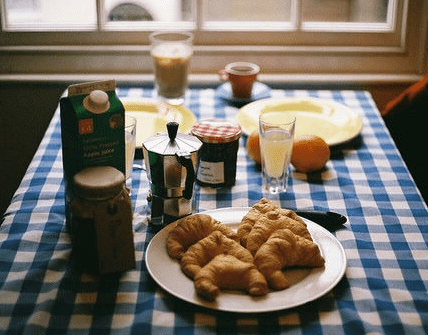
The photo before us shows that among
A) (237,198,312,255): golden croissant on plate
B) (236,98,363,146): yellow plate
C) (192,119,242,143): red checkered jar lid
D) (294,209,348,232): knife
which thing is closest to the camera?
(237,198,312,255): golden croissant on plate

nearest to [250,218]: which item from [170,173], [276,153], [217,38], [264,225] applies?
[264,225]

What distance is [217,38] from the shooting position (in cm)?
228

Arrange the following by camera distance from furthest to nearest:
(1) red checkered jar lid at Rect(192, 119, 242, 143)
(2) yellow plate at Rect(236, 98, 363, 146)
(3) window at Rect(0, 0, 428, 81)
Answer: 1. (3) window at Rect(0, 0, 428, 81)
2. (2) yellow plate at Rect(236, 98, 363, 146)
3. (1) red checkered jar lid at Rect(192, 119, 242, 143)

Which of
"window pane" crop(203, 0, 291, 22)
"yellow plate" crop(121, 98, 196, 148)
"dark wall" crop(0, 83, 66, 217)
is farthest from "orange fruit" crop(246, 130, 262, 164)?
"dark wall" crop(0, 83, 66, 217)

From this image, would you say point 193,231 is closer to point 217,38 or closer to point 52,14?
point 217,38

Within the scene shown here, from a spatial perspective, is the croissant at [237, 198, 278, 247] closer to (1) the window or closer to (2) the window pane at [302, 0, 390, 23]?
(1) the window

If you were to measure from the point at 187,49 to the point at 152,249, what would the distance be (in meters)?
0.92

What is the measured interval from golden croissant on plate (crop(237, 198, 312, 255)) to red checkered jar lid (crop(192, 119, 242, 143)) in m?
0.23

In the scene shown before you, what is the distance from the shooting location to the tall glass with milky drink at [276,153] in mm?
1412

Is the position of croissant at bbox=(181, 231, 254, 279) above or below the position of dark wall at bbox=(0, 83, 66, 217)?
above

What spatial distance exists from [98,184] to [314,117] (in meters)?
0.93

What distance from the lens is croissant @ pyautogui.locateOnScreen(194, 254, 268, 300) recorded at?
1.00 meters

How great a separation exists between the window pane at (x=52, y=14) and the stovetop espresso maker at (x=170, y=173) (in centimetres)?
117

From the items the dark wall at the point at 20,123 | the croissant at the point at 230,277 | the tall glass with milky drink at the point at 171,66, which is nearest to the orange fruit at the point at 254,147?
the tall glass with milky drink at the point at 171,66
